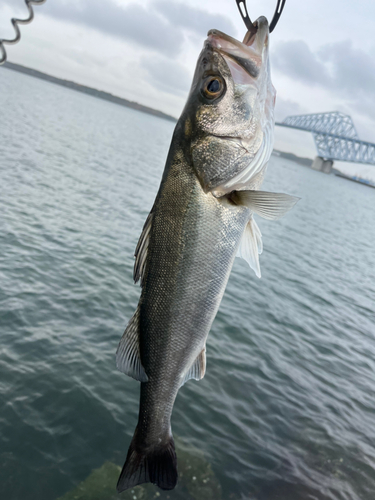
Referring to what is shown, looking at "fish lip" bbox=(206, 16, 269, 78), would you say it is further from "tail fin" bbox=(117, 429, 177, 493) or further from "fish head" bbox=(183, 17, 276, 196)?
"tail fin" bbox=(117, 429, 177, 493)

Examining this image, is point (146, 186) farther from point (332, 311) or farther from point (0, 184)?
point (332, 311)

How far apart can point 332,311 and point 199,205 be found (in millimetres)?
13988

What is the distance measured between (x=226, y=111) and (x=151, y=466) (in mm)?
2510

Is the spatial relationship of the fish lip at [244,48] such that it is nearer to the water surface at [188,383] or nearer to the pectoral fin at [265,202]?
the pectoral fin at [265,202]

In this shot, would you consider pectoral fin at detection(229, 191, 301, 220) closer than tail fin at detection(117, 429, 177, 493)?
Yes

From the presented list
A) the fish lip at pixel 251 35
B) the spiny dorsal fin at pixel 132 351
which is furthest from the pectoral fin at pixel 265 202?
the spiny dorsal fin at pixel 132 351

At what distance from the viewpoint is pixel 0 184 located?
17.6 m

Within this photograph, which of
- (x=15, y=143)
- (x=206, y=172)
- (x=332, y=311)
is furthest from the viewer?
(x=15, y=143)

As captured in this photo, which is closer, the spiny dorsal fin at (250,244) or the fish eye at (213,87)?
the fish eye at (213,87)

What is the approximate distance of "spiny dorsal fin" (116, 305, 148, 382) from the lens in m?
2.80

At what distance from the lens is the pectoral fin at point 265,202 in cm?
249

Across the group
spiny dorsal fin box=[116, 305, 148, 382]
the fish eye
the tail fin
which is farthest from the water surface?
the fish eye

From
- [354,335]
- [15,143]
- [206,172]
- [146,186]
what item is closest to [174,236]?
[206,172]

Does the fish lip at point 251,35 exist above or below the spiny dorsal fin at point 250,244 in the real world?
above
